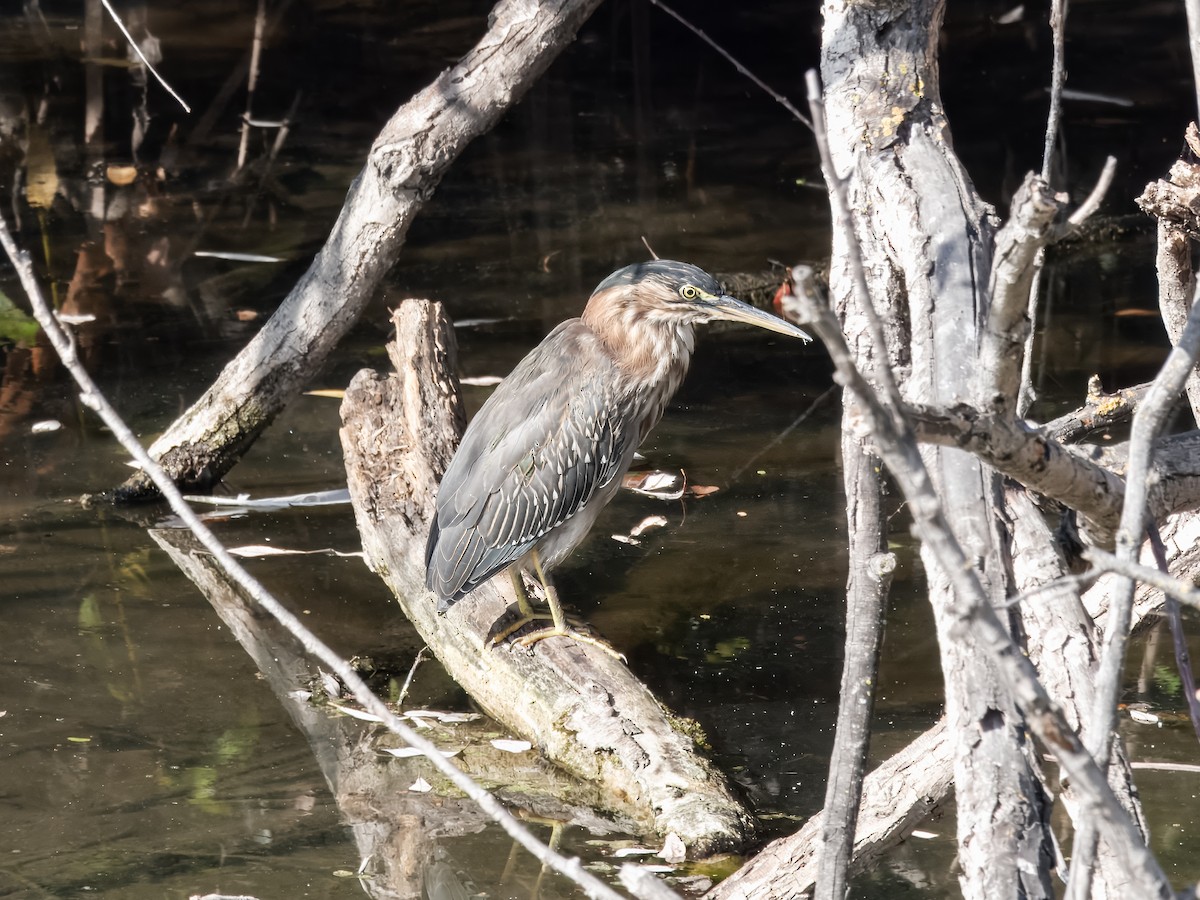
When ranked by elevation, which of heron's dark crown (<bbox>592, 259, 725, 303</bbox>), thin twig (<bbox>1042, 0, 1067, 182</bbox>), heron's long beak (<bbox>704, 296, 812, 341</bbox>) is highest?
thin twig (<bbox>1042, 0, 1067, 182</bbox>)

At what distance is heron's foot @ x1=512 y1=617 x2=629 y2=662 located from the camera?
4066mm

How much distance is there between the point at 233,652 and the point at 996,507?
3.29m

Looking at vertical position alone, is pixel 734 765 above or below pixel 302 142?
below

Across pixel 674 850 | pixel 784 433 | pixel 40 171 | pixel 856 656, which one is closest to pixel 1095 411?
pixel 856 656

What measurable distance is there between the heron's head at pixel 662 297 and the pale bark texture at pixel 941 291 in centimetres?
203

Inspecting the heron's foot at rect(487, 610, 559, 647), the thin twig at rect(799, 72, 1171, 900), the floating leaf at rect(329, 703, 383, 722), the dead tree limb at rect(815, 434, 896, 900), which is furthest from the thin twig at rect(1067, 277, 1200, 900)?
the floating leaf at rect(329, 703, 383, 722)

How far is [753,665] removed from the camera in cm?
449

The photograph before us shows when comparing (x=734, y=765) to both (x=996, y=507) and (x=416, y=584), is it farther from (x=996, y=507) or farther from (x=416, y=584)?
(x=996, y=507)

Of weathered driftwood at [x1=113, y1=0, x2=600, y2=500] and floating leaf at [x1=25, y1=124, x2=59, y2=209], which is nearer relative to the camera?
weathered driftwood at [x1=113, y1=0, x2=600, y2=500]

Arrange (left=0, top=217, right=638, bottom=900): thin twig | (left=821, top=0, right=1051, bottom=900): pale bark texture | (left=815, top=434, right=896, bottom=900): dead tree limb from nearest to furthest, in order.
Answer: (left=0, top=217, right=638, bottom=900): thin twig
(left=821, top=0, right=1051, bottom=900): pale bark texture
(left=815, top=434, right=896, bottom=900): dead tree limb

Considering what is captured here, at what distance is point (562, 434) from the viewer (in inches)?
169

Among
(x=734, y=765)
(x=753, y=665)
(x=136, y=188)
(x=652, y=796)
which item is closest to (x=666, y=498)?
(x=753, y=665)

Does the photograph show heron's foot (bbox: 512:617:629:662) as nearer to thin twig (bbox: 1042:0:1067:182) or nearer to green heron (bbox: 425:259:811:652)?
green heron (bbox: 425:259:811:652)

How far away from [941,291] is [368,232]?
343 cm
